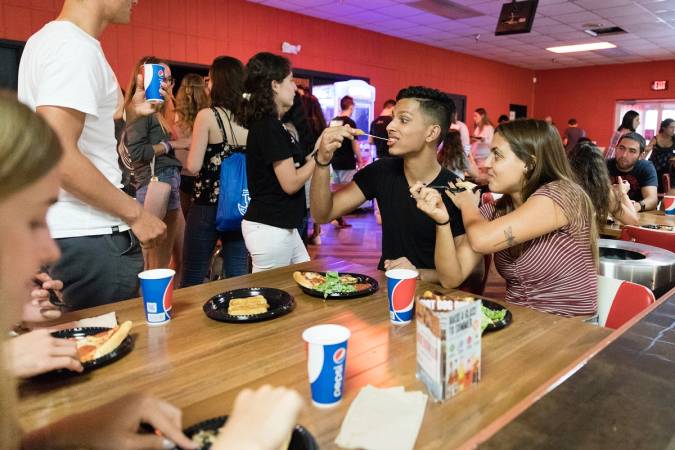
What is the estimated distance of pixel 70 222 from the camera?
5.12ft

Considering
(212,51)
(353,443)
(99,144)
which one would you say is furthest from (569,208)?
(212,51)

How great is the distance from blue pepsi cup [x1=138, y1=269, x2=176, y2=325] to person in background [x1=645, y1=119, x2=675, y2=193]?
20.7ft

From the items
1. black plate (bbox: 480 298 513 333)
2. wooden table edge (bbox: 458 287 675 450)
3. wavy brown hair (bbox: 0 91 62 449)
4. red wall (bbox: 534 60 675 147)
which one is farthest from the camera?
red wall (bbox: 534 60 675 147)

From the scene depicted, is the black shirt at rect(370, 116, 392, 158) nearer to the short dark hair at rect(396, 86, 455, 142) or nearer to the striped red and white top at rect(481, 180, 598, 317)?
the short dark hair at rect(396, 86, 455, 142)

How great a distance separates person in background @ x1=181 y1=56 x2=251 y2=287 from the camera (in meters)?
2.83

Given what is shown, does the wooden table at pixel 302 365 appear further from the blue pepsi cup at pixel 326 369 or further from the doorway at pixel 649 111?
the doorway at pixel 649 111

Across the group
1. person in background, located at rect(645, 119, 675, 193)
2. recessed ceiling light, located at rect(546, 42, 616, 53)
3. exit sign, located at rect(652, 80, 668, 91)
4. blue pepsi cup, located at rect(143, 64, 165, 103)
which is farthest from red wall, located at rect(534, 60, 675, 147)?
blue pepsi cup, located at rect(143, 64, 165, 103)

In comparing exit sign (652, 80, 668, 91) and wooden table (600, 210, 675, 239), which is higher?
exit sign (652, 80, 668, 91)

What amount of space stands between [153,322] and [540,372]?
39.3 inches

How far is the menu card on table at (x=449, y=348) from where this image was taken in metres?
0.98

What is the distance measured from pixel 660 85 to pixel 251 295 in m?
13.0

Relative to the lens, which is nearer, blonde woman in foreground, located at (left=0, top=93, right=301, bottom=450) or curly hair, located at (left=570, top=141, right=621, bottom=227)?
blonde woman in foreground, located at (left=0, top=93, right=301, bottom=450)

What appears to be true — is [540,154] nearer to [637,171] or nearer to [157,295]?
[157,295]

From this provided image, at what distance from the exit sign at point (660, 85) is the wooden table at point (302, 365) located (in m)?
12.6
